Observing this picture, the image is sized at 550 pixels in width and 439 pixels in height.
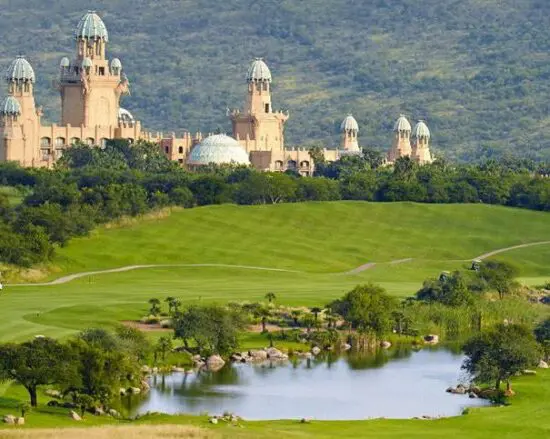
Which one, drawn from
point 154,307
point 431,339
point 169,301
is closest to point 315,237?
point 431,339

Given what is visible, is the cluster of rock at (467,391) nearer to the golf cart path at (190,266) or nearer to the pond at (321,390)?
the pond at (321,390)

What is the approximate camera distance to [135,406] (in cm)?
8875

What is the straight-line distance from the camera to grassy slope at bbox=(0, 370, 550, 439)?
3123 inches

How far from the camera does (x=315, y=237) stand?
167125 millimetres

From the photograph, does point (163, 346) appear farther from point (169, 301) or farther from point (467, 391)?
point (467, 391)

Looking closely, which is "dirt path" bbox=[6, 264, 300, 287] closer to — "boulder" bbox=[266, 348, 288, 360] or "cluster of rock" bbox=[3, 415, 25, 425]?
"boulder" bbox=[266, 348, 288, 360]

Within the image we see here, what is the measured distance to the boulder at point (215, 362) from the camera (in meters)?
103

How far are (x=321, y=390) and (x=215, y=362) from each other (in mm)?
9137

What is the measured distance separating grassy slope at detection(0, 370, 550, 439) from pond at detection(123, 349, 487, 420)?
292cm

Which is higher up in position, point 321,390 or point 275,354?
point 275,354

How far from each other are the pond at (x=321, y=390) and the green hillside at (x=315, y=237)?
4047cm

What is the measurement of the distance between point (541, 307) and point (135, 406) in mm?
48504

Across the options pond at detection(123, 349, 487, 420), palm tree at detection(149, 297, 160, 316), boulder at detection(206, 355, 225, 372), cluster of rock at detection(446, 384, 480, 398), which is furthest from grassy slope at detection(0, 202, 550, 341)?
cluster of rock at detection(446, 384, 480, 398)

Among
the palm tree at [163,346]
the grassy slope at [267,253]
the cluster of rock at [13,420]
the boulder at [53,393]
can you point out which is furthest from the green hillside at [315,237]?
the cluster of rock at [13,420]
